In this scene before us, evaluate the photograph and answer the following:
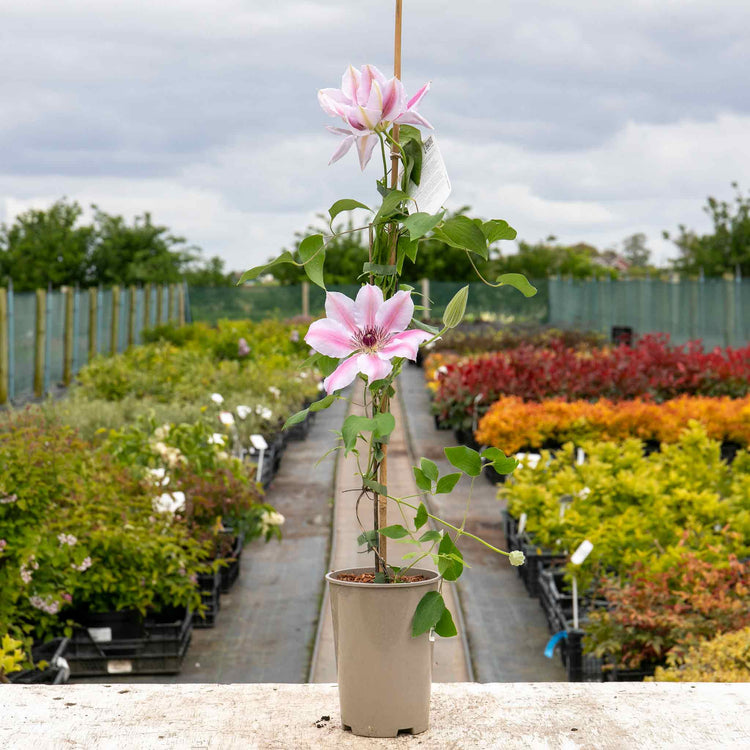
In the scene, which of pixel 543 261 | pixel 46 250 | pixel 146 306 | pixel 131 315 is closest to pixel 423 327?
pixel 131 315

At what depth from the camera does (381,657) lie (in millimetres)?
1893

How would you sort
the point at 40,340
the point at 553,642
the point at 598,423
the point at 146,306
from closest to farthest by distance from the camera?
the point at 553,642, the point at 598,423, the point at 40,340, the point at 146,306

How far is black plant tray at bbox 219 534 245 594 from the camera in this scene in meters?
5.83

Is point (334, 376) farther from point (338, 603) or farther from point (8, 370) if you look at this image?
point (8, 370)

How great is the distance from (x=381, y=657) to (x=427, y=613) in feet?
0.42

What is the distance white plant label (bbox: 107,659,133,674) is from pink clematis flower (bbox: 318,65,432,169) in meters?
3.32

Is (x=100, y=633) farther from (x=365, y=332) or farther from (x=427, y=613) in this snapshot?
(x=365, y=332)

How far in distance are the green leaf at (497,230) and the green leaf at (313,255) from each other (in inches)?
11.9

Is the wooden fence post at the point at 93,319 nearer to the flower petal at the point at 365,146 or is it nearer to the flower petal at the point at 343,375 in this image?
the flower petal at the point at 365,146

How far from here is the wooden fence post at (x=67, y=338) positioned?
1712 cm

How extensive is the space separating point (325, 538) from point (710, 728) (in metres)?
5.08

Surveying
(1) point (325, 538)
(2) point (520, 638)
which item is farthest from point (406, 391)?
(2) point (520, 638)

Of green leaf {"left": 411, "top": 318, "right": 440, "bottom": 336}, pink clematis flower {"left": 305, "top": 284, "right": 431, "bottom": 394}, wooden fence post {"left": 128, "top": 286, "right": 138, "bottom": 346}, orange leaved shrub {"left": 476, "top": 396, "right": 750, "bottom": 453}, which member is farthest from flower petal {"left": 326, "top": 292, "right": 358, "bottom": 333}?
wooden fence post {"left": 128, "top": 286, "right": 138, "bottom": 346}

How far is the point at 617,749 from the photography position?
1.87m
